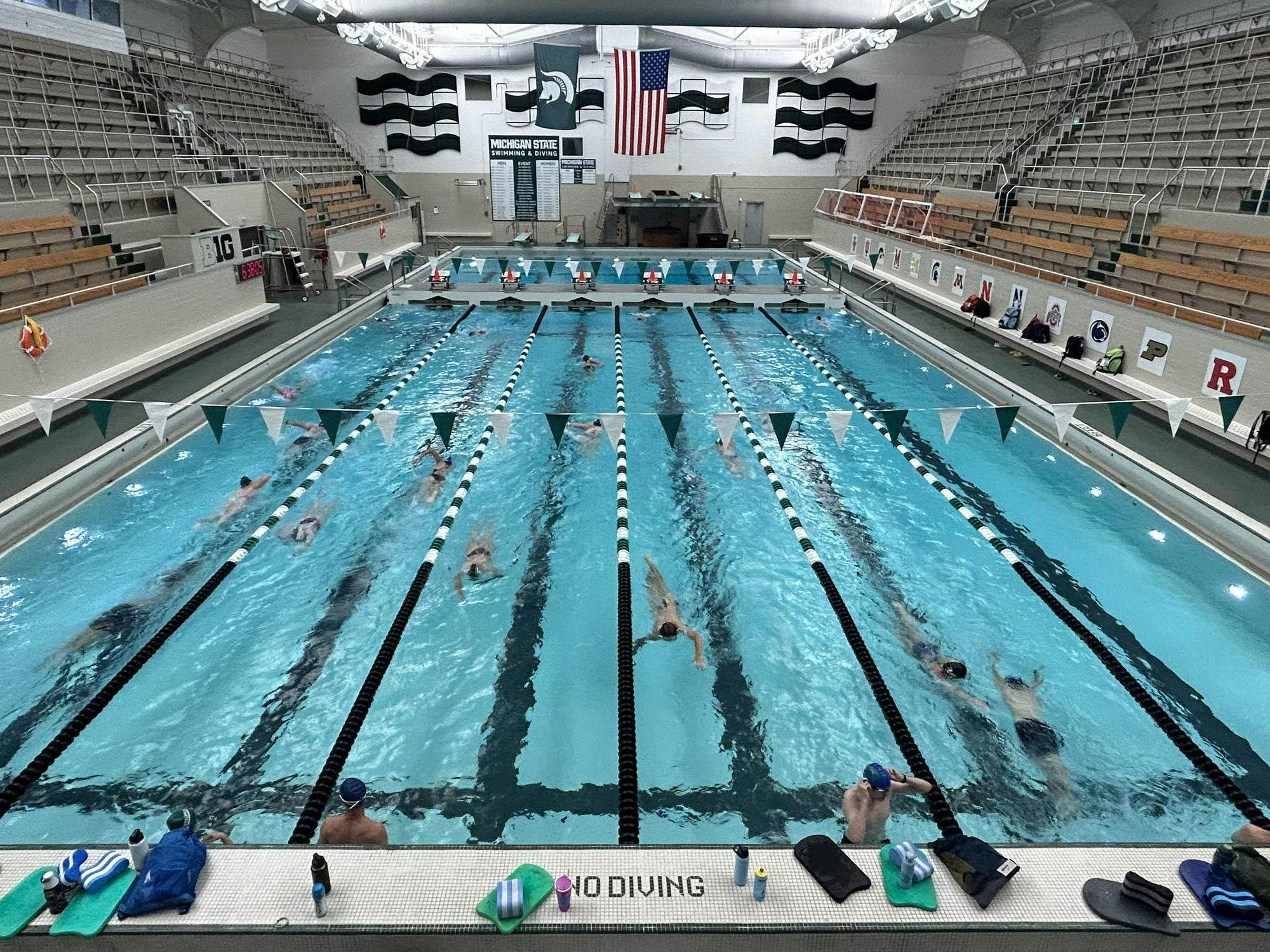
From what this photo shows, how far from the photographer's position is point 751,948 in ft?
7.02

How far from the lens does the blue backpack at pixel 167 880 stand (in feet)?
7.02

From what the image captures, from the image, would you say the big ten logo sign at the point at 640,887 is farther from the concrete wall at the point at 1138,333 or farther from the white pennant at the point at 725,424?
the concrete wall at the point at 1138,333

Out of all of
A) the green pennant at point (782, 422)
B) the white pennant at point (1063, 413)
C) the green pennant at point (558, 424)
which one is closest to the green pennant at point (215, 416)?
the green pennant at point (558, 424)

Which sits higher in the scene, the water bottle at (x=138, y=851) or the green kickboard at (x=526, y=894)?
the water bottle at (x=138, y=851)

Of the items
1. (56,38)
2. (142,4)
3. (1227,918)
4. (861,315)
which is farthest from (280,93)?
(1227,918)

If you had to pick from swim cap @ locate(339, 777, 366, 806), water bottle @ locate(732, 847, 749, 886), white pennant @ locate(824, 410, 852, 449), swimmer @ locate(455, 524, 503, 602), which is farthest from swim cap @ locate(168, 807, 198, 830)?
white pennant @ locate(824, 410, 852, 449)

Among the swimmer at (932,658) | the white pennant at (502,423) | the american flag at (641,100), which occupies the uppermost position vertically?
the american flag at (641,100)

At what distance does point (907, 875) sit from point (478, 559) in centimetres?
390

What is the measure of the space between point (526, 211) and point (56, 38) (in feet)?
29.7

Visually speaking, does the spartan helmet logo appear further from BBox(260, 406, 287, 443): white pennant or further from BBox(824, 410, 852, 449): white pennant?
BBox(824, 410, 852, 449): white pennant

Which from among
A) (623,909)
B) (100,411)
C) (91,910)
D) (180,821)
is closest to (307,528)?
(100,411)

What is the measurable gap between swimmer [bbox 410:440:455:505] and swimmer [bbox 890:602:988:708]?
403cm

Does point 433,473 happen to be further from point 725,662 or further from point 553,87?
point 553,87

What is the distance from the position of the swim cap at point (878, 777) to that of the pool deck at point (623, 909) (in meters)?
0.54
